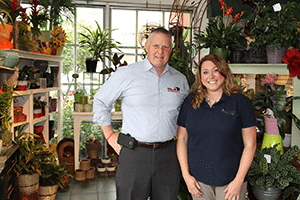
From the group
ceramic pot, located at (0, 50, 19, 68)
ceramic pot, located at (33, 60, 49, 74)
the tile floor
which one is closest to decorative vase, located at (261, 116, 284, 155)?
the tile floor

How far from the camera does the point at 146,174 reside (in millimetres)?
1858

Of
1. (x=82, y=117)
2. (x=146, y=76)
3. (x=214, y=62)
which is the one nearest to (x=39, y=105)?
(x=82, y=117)

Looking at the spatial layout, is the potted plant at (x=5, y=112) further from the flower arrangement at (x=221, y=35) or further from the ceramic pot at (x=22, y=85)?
the flower arrangement at (x=221, y=35)

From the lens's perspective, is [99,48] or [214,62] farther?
[99,48]

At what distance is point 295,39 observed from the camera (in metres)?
2.31

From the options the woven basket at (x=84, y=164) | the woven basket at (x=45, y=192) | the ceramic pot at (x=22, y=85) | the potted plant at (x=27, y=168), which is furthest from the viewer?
the woven basket at (x=84, y=164)

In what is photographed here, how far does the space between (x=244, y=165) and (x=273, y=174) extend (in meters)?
0.73

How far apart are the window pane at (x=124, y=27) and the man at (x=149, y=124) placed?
3072 mm

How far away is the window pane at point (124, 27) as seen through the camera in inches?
193

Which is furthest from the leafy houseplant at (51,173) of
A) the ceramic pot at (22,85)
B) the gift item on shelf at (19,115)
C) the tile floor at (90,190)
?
the ceramic pot at (22,85)

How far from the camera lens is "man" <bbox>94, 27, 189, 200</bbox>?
1.87 m

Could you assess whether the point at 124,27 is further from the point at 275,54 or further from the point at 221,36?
the point at 275,54

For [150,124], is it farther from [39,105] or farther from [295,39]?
[39,105]

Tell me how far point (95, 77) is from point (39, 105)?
53.0 inches
